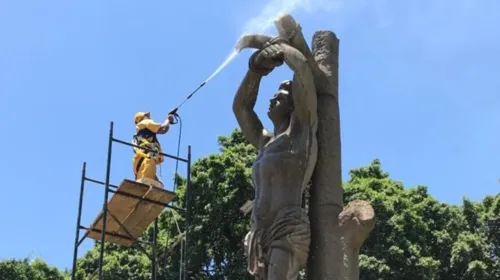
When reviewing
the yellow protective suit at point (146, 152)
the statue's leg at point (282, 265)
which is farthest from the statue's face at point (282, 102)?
the yellow protective suit at point (146, 152)

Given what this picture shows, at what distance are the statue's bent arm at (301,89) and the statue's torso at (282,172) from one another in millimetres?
118

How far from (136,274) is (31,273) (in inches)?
200

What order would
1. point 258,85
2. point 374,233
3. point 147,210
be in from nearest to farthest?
point 258,85
point 147,210
point 374,233

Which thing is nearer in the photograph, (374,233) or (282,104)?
(282,104)

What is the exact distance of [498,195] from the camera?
2466 cm

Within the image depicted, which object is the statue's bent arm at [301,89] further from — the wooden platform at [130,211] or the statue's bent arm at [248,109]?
the wooden platform at [130,211]

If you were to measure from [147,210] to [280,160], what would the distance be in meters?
6.75

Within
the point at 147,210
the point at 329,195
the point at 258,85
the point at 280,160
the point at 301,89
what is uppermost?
the point at 147,210

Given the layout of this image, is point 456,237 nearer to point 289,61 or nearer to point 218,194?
point 218,194

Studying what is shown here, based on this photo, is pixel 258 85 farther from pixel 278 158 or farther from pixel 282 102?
pixel 278 158

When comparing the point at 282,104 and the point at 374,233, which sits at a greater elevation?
the point at 374,233

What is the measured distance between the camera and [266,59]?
6922 millimetres

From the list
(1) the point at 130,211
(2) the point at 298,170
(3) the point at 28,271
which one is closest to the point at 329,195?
(2) the point at 298,170

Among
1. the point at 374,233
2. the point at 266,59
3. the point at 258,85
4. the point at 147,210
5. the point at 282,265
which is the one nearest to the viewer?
the point at 282,265
